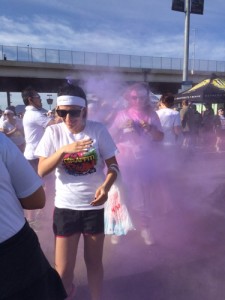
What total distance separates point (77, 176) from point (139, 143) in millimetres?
1594

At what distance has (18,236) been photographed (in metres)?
1.47

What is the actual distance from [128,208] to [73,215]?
1.11 m

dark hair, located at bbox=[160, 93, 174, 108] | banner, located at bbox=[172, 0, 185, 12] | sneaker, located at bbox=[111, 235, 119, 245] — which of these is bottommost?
sneaker, located at bbox=[111, 235, 119, 245]

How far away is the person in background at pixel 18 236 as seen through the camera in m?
1.41

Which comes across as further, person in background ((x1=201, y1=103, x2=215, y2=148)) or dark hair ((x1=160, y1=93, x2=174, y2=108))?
person in background ((x1=201, y1=103, x2=215, y2=148))

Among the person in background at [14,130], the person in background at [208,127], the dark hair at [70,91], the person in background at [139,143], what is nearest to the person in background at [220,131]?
the person in background at [208,127]

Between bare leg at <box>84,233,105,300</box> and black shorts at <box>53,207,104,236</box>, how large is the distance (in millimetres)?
57

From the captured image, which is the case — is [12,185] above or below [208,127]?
above

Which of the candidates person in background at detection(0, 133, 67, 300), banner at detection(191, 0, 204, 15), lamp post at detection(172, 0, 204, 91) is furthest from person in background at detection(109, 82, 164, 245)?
banner at detection(191, 0, 204, 15)

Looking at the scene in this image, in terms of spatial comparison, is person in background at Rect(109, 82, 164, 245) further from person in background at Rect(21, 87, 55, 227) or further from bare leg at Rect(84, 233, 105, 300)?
bare leg at Rect(84, 233, 105, 300)

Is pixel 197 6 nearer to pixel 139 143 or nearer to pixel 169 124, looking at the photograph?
pixel 169 124

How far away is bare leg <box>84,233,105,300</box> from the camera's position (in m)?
2.34

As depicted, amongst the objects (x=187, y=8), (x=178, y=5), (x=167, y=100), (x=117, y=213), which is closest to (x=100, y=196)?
(x=117, y=213)

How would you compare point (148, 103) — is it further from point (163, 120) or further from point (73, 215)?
point (73, 215)
